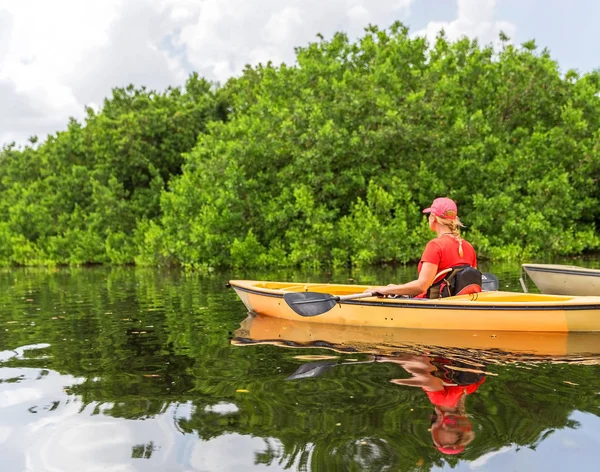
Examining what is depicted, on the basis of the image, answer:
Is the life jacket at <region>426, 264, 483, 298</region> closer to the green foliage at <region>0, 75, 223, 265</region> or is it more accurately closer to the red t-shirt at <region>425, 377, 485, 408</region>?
the red t-shirt at <region>425, 377, 485, 408</region>

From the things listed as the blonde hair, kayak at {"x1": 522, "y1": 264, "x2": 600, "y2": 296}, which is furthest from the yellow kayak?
kayak at {"x1": 522, "y1": 264, "x2": 600, "y2": 296}

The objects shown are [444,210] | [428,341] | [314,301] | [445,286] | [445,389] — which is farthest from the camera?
[314,301]

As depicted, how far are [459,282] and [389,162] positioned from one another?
57.1ft

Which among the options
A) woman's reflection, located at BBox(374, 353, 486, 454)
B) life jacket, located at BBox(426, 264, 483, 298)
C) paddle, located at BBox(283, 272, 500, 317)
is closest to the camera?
woman's reflection, located at BBox(374, 353, 486, 454)

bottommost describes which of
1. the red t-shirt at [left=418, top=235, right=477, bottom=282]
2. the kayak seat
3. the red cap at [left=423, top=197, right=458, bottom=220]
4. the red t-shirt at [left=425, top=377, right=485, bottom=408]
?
the red t-shirt at [left=425, top=377, right=485, bottom=408]

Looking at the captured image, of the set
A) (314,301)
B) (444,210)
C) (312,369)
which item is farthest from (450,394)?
(314,301)

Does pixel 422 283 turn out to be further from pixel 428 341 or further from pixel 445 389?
pixel 445 389

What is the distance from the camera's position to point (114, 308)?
1017 centimetres

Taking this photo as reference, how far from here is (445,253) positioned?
6.54 metres

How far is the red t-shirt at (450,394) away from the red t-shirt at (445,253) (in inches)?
85.4

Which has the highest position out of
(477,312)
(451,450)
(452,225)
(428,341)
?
(452,225)

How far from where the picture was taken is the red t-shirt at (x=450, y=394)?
4.04 m

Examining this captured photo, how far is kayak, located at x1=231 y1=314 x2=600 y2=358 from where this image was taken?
5.70 m

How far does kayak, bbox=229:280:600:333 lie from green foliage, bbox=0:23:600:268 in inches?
514
